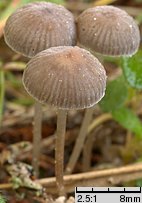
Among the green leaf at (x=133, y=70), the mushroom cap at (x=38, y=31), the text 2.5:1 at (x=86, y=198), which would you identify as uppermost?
the mushroom cap at (x=38, y=31)

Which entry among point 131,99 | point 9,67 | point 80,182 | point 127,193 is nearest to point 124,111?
point 131,99

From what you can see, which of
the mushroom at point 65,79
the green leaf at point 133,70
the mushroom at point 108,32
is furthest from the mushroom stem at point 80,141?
the mushroom at point 65,79

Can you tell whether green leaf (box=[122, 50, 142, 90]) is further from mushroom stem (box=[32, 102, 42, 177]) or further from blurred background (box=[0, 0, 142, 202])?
mushroom stem (box=[32, 102, 42, 177])

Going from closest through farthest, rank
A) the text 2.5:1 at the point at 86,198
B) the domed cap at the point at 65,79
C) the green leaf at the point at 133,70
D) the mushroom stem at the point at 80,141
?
the domed cap at the point at 65,79 < the text 2.5:1 at the point at 86,198 < the green leaf at the point at 133,70 < the mushroom stem at the point at 80,141

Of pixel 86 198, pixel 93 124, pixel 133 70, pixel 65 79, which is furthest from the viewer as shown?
pixel 93 124

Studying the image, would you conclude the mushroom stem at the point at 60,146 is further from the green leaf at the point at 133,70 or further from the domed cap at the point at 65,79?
the green leaf at the point at 133,70

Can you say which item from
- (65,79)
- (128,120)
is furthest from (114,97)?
(65,79)

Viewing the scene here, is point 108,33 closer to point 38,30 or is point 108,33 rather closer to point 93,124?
point 38,30

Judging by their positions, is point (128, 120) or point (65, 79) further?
point (128, 120)

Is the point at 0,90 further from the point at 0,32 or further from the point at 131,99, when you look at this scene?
the point at 131,99
